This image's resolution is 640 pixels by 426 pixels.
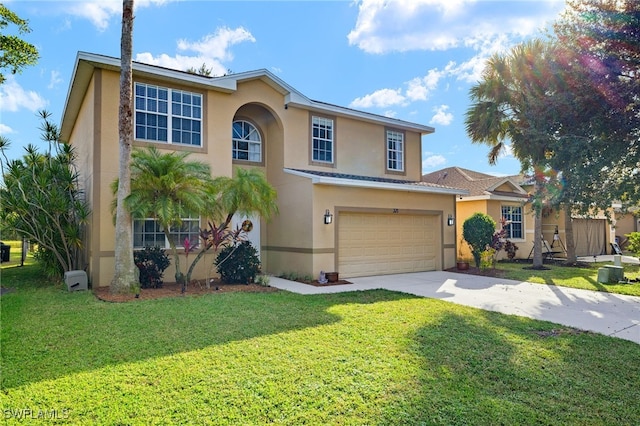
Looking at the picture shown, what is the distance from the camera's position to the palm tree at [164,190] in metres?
9.04

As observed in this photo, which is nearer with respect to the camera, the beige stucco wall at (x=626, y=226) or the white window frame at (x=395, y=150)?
the white window frame at (x=395, y=150)

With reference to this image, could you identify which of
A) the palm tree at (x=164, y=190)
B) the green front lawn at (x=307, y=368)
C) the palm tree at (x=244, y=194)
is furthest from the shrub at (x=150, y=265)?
the green front lawn at (x=307, y=368)

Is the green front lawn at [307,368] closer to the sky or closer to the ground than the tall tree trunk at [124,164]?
closer to the ground

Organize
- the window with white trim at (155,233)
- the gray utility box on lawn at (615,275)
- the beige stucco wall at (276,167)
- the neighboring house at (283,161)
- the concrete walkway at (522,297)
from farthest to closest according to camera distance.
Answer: the gray utility box on lawn at (615,275) < the window with white trim at (155,233) < the neighboring house at (283,161) < the beige stucco wall at (276,167) < the concrete walkway at (522,297)

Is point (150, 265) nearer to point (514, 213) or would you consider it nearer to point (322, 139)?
point (322, 139)

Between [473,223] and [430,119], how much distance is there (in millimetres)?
5921

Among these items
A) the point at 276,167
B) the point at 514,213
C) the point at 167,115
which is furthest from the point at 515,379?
the point at 514,213

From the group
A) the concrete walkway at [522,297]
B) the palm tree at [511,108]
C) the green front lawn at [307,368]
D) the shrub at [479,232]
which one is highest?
the palm tree at [511,108]

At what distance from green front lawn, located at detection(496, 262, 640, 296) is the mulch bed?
9088mm

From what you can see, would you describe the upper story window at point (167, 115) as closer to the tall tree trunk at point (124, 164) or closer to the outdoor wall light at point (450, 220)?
the tall tree trunk at point (124, 164)

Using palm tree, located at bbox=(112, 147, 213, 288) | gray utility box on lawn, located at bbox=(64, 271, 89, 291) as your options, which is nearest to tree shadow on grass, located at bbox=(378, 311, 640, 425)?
palm tree, located at bbox=(112, 147, 213, 288)

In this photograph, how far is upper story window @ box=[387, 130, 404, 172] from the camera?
16.6m

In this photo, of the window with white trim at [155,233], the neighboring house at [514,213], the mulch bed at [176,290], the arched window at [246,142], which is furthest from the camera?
the neighboring house at [514,213]

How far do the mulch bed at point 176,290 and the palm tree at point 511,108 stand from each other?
982cm
